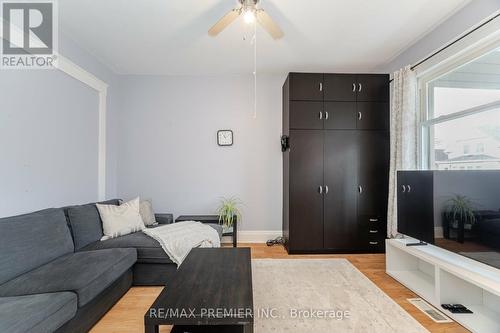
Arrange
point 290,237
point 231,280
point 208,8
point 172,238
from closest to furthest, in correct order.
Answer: point 231,280 → point 208,8 → point 172,238 → point 290,237

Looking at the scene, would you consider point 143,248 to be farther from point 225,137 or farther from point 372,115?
point 372,115

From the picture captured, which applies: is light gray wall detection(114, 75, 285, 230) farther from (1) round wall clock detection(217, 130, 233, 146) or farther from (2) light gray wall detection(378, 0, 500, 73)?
(2) light gray wall detection(378, 0, 500, 73)

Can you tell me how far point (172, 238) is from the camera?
8.63ft

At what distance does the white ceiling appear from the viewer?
7.83ft

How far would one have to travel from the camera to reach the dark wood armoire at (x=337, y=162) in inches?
139

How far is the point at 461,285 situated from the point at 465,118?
1599 millimetres

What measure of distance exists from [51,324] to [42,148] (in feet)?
6.12

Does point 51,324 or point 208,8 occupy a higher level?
point 208,8

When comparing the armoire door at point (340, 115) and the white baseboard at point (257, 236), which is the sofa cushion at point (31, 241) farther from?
the armoire door at point (340, 115)

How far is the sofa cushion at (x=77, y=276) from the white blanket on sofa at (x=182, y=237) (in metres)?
0.40

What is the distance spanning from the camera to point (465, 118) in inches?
97.7

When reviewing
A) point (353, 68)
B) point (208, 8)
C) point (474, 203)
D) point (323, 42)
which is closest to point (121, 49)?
point (208, 8)

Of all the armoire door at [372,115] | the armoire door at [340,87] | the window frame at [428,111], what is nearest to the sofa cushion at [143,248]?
the armoire door at [340,87]

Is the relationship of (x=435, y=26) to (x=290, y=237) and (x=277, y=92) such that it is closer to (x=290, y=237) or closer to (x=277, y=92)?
(x=277, y=92)
